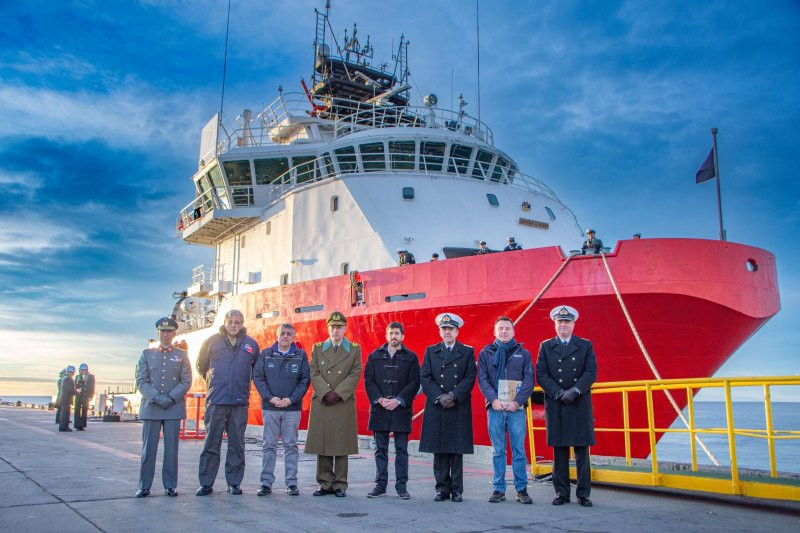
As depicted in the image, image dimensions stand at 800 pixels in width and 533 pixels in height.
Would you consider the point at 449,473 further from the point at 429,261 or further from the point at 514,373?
the point at 429,261

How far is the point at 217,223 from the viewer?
16.3 metres

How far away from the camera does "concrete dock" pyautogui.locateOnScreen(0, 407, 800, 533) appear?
3998 mm

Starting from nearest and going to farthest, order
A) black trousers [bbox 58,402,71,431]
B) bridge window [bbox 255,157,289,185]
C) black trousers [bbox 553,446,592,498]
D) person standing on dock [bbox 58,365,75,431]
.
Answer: black trousers [bbox 553,446,592,498]
black trousers [bbox 58,402,71,431]
person standing on dock [bbox 58,365,75,431]
bridge window [bbox 255,157,289,185]

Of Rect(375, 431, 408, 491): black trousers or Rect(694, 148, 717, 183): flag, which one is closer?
Rect(375, 431, 408, 491): black trousers

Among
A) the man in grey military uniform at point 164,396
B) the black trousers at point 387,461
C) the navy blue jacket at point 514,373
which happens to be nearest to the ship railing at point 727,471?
the navy blue jacket at point 514,373

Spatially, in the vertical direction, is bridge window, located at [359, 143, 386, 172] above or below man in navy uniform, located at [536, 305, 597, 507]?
above

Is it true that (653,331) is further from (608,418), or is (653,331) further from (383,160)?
(383,160)

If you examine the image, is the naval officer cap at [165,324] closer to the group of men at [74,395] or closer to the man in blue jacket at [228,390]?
the man in blue jacket at [228,390]

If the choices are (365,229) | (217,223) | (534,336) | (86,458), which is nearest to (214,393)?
(86,458)

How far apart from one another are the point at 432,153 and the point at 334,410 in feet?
31.3

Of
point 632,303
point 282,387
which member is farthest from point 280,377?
point 632,303

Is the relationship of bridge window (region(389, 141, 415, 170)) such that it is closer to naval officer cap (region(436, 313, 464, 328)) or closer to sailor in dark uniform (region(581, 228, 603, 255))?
sailor in dark uniform (region(581, 228, 603, 255))

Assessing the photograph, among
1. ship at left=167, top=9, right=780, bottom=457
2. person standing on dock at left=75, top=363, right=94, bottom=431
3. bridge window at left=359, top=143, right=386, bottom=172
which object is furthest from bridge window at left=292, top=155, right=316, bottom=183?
person standing on dock at left=75, top=363, right=94, bottom=431

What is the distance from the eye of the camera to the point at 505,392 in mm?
5418
